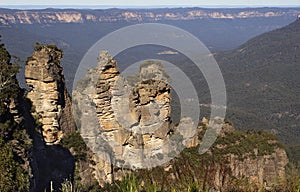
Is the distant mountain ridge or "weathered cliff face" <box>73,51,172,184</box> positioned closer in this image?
"weathered cliff face" <box>73,51,172,184</box>

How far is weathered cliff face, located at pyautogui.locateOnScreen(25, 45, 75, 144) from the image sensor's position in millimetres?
26922

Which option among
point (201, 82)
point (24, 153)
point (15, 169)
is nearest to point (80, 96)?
point (24, 153)

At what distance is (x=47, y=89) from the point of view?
2708 centimetres

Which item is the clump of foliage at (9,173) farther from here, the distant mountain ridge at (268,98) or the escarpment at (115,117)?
the distant mountain ridge at (268,98)

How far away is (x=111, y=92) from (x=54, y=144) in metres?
4.39

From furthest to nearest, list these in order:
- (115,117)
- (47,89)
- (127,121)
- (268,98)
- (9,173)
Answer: (268,98) → (127,121) → (115,117) → (47,89) → (9,173)

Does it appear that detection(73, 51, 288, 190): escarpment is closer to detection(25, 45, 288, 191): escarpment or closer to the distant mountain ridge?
detection(25, 45, 288, 191): escarpment

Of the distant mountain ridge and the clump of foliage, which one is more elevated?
the distant mountain ridge

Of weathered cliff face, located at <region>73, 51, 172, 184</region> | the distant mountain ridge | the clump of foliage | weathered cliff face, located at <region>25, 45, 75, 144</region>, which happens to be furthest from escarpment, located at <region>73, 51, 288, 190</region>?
the distant mountain ridge

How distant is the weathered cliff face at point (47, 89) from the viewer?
88.3 feet

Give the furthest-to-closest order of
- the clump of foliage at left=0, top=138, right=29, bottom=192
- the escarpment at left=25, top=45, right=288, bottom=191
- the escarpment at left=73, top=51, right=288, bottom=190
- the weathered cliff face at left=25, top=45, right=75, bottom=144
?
the escarpment at left=73, top=51, right=288, bottom=190 < the escarpment at left=25, top=45, right=288, bottom=191 < the weathered cliff face at left=25, top=45, right=75, bottom=144 < the clump of foliage at left=0, top=138, right=29, bottom=192

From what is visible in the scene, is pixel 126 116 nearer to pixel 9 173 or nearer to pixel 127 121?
pixel 127 121

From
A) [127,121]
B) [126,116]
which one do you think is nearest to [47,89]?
[126,116]

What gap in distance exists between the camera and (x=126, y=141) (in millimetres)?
28375
